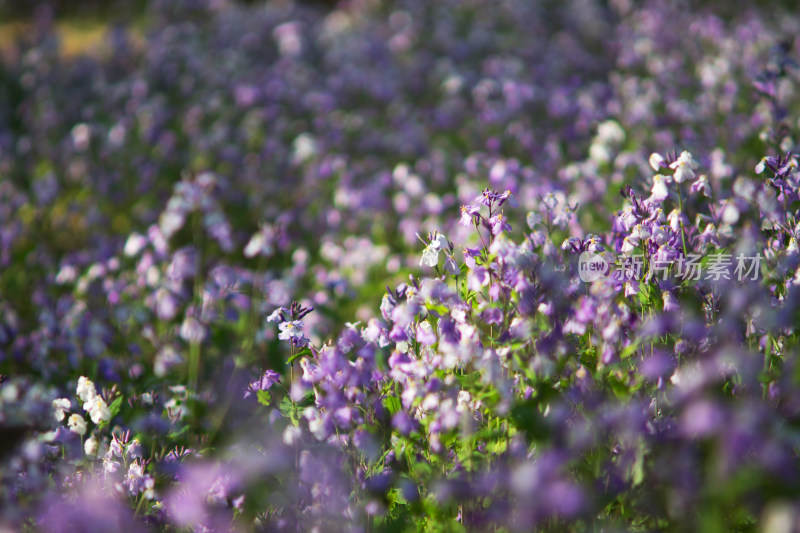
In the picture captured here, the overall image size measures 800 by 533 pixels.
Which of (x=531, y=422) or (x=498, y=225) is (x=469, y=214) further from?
(x=531, y=422)

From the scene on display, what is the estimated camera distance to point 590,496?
6.01 ft

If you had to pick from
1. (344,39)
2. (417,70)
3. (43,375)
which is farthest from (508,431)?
(344,39)

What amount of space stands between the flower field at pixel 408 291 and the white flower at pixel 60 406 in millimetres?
11

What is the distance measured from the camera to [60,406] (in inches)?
99.9

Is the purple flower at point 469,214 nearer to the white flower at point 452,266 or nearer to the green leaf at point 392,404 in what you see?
the white flower at point 452,266

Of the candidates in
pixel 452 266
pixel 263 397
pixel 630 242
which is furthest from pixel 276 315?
pixel 630 242

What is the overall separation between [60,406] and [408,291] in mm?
1409

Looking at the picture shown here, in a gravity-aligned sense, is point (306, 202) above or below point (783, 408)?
below

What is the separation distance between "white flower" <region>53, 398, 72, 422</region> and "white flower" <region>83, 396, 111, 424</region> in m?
0.08

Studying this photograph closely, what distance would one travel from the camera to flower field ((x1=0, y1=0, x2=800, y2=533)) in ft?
6.62

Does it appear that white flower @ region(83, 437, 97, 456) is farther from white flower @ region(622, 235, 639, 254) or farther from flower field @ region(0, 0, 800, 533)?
white flower @ region(622, 235, 639, 254)

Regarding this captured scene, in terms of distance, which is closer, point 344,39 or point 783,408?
point 783,408

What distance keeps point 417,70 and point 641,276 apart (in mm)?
5729

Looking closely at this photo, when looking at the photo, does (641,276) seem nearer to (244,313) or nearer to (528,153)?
(244,313)
